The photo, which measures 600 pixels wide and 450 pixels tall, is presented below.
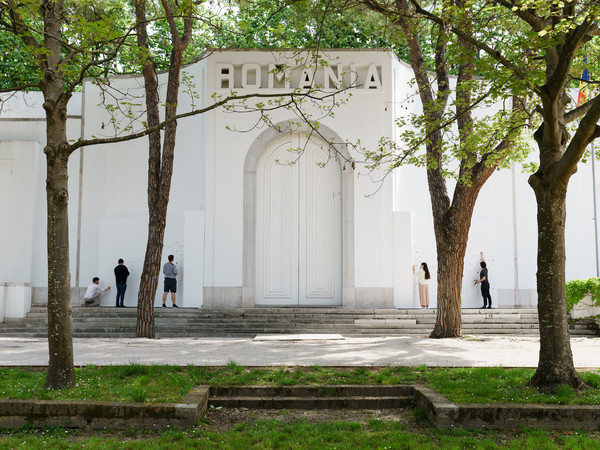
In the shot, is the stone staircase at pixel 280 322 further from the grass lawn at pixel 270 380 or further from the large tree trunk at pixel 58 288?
the large tree trunk at pixel 58 288

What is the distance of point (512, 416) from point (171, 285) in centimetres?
1410

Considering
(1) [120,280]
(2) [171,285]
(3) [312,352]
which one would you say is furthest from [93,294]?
(3) [312,352]

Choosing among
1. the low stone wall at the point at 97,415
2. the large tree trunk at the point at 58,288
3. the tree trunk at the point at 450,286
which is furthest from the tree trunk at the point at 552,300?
the tree trunk at the point at 450,286

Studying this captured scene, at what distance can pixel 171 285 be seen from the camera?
19234 millimetres

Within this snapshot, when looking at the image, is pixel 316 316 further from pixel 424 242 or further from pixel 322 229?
pixel 424 242

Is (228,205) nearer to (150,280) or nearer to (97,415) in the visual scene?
(150,280)

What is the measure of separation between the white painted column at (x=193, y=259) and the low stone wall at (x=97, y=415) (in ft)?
41.4

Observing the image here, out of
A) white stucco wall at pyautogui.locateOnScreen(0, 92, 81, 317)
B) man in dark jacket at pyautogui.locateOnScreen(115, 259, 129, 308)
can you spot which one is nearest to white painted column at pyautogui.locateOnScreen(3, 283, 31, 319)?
white stucco wall at pyautogui.locateOnScreen(0, 92, 81, 317)

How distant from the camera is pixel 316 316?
1723 centimetres

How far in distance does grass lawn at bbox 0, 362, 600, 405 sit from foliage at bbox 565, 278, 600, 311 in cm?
861

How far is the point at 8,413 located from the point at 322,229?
13.9 meters

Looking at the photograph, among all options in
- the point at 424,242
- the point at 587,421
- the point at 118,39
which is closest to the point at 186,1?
the point at 118,39

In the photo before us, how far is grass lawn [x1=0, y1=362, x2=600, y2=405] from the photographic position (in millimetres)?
7016

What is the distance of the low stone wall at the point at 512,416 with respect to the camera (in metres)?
6.54
